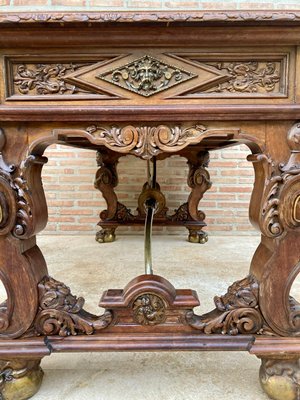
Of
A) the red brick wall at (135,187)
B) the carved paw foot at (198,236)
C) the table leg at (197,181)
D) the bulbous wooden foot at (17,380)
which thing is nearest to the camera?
the bulbous wooden foot at (17,380)

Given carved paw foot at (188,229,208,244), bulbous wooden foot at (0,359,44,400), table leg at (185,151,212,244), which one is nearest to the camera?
bulbous wooden foot at (0,359,44,400)

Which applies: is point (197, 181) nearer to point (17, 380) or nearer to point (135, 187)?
point (135, 187)

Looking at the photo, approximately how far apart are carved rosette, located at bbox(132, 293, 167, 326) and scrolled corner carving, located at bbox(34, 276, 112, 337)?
0.07 m

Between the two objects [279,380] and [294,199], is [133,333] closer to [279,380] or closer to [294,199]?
[279,380]

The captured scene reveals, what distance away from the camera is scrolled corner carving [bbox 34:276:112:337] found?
73 centimetres

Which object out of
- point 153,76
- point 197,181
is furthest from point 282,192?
point 197,181

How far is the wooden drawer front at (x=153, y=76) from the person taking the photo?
67 centimetres

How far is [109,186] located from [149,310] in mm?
1373

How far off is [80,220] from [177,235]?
2.62 feet

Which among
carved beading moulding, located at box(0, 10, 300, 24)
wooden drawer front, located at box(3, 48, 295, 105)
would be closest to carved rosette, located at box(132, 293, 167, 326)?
wooden drawer front, located at box(3, 48, 295, 105)

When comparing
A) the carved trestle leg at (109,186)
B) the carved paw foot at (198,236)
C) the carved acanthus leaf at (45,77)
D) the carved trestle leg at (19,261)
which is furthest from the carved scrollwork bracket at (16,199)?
the carved paw foot at (198,236)

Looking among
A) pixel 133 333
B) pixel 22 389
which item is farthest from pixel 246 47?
pixel 22 389

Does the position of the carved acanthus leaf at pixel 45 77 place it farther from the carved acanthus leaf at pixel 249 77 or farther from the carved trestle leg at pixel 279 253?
the carved trestle leg at pixel 279 253

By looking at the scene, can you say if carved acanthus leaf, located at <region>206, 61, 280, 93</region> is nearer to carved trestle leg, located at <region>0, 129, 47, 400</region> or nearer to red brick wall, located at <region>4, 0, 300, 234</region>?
carved trestle leg, located at <region>0, 129, 47, 400</region>
